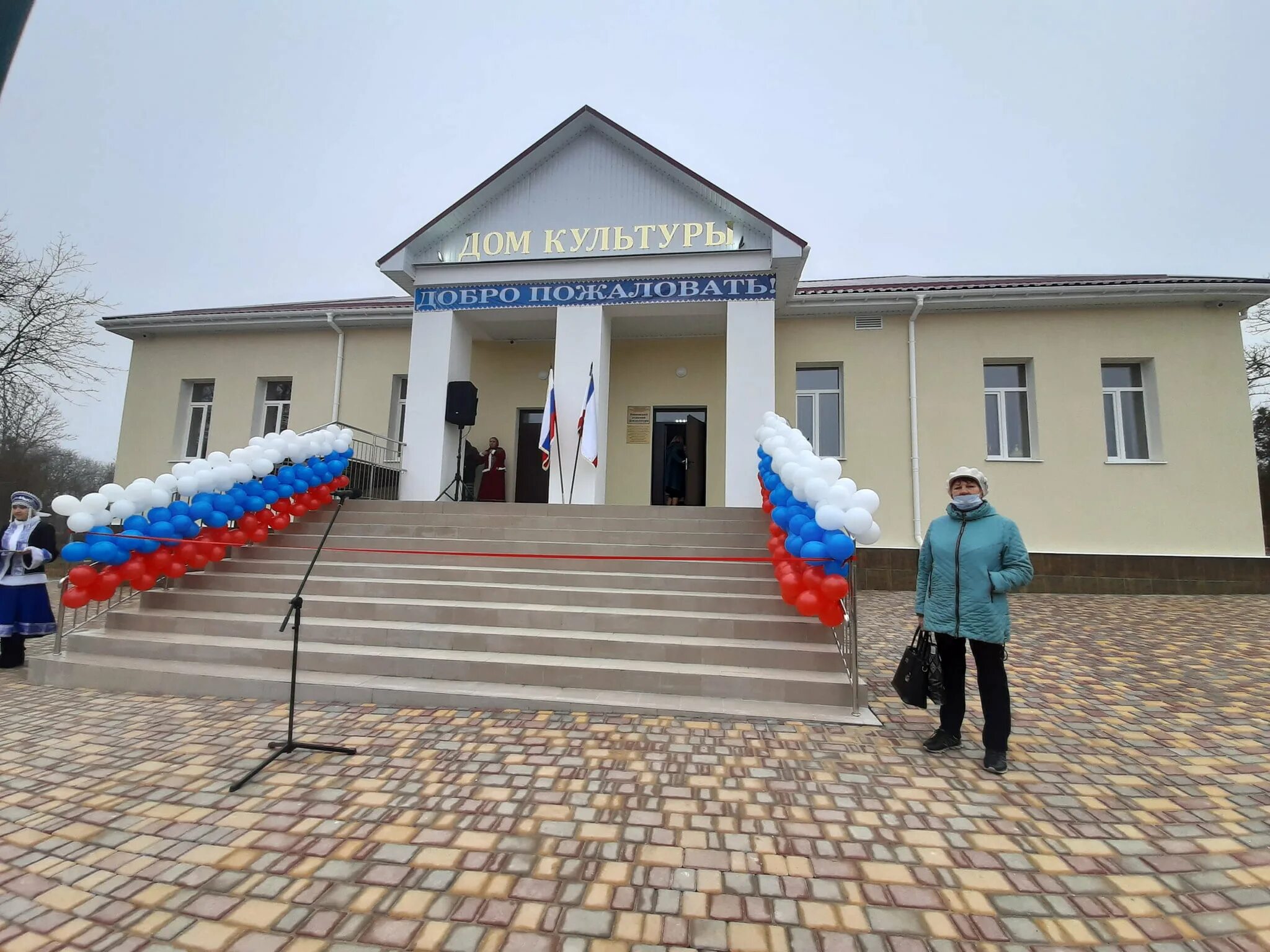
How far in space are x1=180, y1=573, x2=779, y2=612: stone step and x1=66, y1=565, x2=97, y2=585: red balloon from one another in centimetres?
97

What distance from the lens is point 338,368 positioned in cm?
1187

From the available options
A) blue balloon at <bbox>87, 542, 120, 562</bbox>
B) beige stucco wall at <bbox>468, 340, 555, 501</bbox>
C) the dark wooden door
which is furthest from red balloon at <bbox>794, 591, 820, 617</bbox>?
beige stucco wall at <bbox>468, 340, 555, 501</bbox>

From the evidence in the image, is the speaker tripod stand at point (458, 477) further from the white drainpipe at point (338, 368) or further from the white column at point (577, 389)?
the white drainpipe at point (338, 368)

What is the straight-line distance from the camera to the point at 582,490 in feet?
30.4

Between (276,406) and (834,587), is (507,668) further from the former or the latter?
(276,406)

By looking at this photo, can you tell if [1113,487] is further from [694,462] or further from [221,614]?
[221,614]

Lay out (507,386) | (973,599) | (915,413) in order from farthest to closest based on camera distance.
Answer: (507,386) < (915,413) < (973,599)

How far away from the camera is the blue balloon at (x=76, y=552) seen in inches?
196

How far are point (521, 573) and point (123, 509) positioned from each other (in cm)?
374

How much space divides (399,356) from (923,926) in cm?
1203

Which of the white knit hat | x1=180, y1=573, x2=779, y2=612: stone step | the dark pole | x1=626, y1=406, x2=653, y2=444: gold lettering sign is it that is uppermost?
x1=626, y1=406, x2=653, y2=444: gold lettering sign

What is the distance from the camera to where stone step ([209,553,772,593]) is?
19.0 ft

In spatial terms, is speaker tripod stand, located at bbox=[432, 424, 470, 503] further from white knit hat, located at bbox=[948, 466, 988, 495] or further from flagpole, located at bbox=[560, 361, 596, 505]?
white knit hat, located at bbox=[948, 466, 988, 495]

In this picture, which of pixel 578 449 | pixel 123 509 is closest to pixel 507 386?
pixel 578 449
